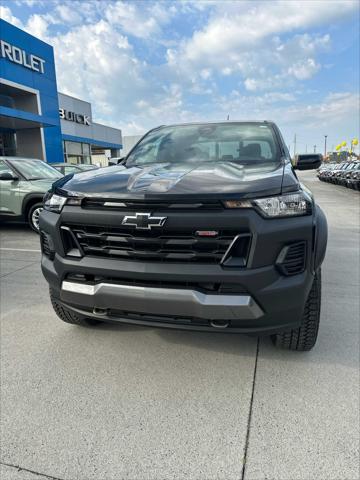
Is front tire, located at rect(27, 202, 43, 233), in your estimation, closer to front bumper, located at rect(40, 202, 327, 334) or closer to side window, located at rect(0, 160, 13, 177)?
side window, located at rect(0, 160, 13, 177)

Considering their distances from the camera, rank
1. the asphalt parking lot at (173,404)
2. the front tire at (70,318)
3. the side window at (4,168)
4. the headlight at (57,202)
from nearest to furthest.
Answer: the asphalt parking lot at (173,404), the headlight at (57,202), the front tire at (70,318), the side window at (4,168)

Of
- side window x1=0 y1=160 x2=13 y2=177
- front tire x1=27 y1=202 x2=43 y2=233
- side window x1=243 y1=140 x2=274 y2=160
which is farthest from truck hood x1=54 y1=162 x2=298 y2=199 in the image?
side window x1=0 y1=160 x2=13 y2=177

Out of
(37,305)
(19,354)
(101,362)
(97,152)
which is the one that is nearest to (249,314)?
(101,362)

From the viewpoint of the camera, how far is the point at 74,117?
31.9 m

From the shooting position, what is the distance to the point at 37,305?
11.2 feet

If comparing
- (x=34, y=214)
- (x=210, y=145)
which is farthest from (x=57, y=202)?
(x=34, y=214)

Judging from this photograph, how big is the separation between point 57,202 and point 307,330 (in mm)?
1851

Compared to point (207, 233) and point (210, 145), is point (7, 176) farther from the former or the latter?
point (207, 233)

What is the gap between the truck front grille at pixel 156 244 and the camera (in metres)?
1.86

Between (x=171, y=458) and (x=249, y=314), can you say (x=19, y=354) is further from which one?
(x=249, y=314)

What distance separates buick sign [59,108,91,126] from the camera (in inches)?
1180

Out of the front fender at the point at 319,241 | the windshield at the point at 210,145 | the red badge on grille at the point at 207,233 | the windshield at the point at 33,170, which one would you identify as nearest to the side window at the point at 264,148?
the windshield at the point at 210,145

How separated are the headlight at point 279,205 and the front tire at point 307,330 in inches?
19.2

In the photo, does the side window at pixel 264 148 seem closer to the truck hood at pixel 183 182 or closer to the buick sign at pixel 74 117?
the truck hood at pixel 183 182
